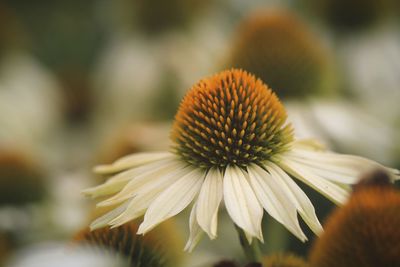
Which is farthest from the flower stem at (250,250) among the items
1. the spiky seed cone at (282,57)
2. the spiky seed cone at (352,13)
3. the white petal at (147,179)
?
the spiky seed cone at (352,13)

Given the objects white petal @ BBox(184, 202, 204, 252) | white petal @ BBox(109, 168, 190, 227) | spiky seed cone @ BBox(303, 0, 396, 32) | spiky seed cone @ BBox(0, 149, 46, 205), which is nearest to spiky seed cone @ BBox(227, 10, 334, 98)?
spiky seed cone @ BBox(303, 0, 396, 32)

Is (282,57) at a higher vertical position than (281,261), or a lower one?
higher

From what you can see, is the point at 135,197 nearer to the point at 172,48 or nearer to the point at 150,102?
the point at 150,102

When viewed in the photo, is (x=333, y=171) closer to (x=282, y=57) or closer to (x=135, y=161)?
(x=135, y=161)

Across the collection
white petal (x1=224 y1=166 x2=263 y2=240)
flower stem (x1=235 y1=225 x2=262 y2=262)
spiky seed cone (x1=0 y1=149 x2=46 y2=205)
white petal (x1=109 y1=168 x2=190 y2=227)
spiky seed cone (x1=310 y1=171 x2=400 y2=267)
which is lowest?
spiky seed cone (x1=310 y1=171 x2=400 y2=267)

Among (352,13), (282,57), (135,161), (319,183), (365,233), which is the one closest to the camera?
(365,233)

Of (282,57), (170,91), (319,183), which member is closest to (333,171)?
(319,183)

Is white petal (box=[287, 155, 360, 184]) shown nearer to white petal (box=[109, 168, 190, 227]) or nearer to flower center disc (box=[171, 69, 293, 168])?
flower center disc (box=[171, 69, 293, 168])
